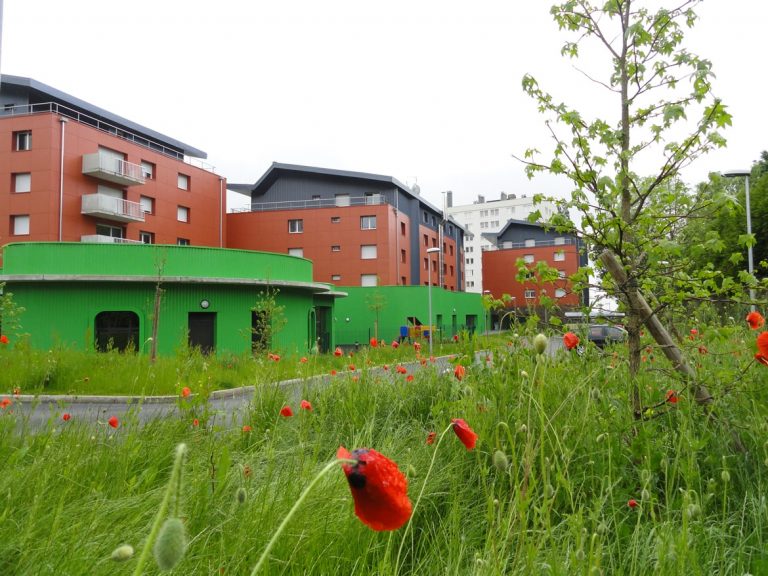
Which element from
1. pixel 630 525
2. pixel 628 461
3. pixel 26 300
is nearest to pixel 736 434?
pixel 628 461

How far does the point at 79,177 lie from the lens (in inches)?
1159

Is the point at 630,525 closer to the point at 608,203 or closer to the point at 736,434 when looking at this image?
the point at 736,434

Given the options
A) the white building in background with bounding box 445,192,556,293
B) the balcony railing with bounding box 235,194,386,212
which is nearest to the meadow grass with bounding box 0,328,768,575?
the balcony railing with bounding box 235,194,386,212

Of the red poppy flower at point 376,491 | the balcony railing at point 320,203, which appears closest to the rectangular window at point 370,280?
the balcony railing at point 320,203

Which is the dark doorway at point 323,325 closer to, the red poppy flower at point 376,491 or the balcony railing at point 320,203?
the balcony railing at point 320,203

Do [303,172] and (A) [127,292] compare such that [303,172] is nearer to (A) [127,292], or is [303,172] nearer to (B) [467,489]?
(A) [127,292]

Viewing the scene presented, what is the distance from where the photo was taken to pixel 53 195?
2812 centimetres

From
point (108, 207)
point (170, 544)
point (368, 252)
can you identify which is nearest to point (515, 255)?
point (368, 252)

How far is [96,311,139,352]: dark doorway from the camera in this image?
18.3 meters

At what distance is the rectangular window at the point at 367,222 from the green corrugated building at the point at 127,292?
764 inches

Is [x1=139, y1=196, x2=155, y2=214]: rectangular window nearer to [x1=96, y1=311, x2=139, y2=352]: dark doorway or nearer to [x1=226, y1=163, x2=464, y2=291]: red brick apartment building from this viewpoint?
[x1=226, y1=163, x2=464, y2=291]: red brick apartment building

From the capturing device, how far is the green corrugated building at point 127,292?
1794 centimetres

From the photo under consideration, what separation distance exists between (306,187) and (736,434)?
40.4 metres

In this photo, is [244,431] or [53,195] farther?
[53,195]
